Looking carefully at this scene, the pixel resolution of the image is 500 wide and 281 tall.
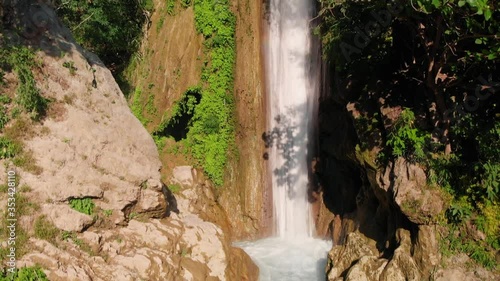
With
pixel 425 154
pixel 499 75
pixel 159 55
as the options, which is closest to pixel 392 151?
pixel 425 154

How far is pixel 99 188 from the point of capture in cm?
786

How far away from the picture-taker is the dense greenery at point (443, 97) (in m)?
7.39

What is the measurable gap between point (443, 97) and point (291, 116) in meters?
6.48

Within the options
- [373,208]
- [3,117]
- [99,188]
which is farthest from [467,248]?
[3,117]

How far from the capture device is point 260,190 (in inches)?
551

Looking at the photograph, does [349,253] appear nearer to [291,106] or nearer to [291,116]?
[291,116]

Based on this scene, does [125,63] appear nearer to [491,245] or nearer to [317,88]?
[317,88]

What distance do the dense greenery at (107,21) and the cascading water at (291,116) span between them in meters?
6.12

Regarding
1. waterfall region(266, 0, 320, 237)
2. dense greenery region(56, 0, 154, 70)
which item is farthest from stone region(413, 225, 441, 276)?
dense greenery region(56, 0, 154, 70)

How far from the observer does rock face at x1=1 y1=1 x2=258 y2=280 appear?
709cm

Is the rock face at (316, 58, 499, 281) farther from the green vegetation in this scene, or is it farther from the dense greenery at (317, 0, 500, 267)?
the green vegetation

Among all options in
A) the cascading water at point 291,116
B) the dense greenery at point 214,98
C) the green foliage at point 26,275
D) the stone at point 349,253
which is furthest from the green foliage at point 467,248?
the dense greenery at point 214,98

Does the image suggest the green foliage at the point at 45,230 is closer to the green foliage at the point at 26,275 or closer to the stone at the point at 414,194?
the green foliage at the point at 26,275

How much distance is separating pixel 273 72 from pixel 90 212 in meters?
8.96
